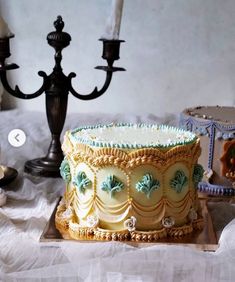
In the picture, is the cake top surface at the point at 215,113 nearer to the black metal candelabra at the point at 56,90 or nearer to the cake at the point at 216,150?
the cake at the point at 216,150

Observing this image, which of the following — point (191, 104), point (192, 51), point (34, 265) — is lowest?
point (34, 265)

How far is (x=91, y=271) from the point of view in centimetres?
60

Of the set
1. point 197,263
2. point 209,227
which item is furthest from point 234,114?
point 197,263

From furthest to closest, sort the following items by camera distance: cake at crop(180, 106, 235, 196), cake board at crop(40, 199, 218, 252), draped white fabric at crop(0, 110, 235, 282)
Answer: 1. cake at crop(180, 106, 235, 196)
2. cake board at crop(40, 199, 218, 252)
3. draped white fabric at crop(0, 110, 235, 282)

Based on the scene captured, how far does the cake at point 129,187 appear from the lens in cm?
72

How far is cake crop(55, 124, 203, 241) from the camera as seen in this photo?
72 cm

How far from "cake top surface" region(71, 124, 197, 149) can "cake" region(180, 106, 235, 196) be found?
A: 12 centimetres

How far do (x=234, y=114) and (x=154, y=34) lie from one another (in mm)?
499

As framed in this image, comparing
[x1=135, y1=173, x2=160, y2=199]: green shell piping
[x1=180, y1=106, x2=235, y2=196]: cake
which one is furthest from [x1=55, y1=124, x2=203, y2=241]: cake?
[x1=180, y1=106, x2=235, y2=196]: cake

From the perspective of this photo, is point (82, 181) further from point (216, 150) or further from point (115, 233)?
point (216, 150)

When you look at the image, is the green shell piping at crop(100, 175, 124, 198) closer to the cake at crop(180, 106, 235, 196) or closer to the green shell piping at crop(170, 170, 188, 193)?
the green shell piping at crop(170, 170, 188, 193)

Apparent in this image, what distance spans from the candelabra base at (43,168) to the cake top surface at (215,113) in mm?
251

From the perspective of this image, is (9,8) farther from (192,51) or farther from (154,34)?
(192,51)

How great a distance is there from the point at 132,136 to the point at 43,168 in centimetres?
27
